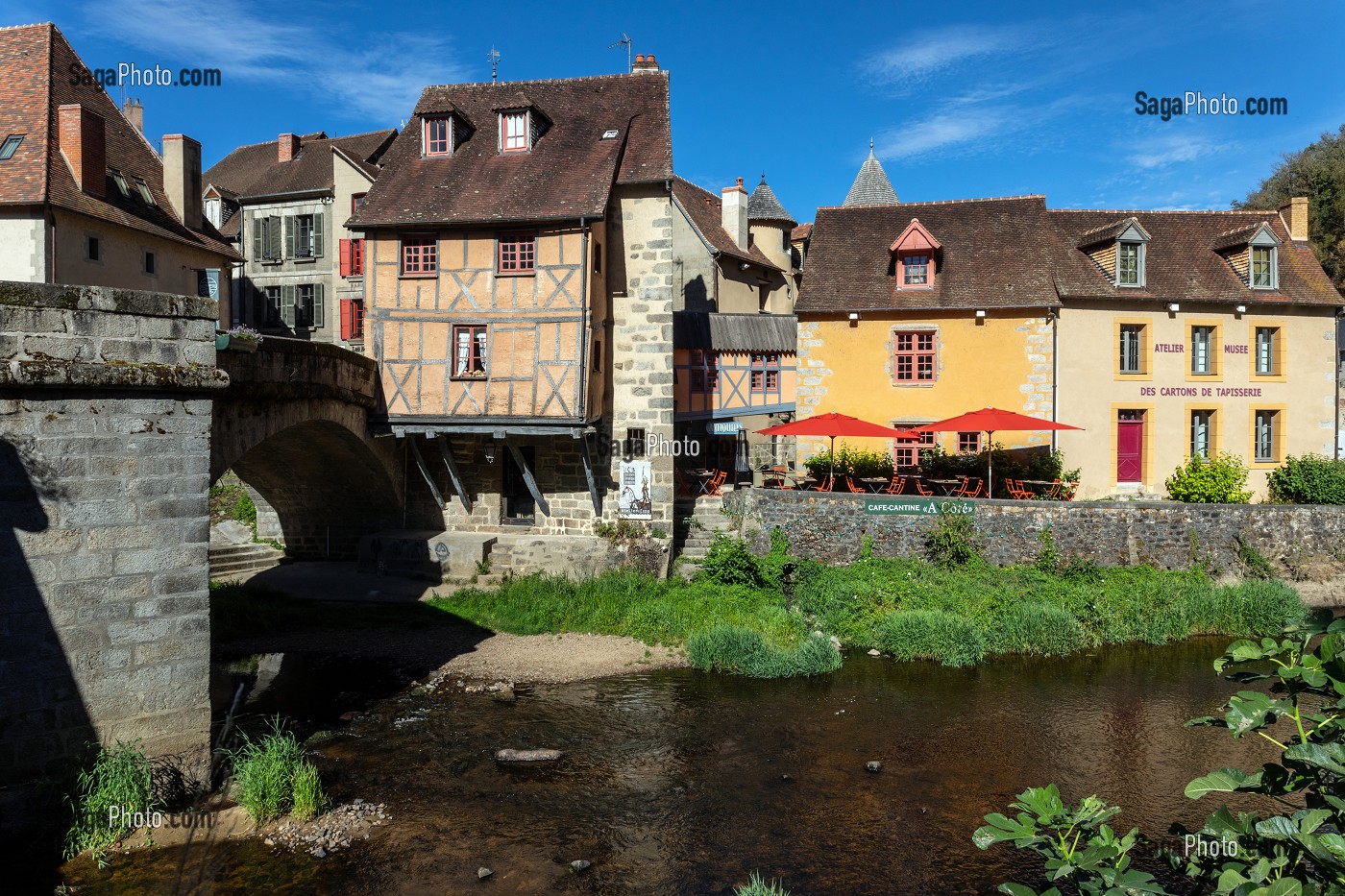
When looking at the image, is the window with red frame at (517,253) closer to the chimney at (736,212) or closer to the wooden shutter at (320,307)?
the wooden shutter at (320,307)

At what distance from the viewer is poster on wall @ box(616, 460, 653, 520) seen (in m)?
16.0

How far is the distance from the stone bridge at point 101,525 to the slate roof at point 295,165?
17.9m

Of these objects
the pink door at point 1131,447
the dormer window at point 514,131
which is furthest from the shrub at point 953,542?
the dormer window at point 514,131

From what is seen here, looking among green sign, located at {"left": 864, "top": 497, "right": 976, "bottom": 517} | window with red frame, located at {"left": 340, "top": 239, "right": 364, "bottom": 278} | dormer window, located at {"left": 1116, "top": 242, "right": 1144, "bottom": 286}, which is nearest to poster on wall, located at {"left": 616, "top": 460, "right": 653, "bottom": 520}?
green sign, located at {"left": 864, "top": 497, "right": 976, "bottom": 517}

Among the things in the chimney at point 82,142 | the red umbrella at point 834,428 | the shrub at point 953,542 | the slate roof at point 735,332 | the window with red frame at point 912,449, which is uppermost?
the chimney at point 82,142

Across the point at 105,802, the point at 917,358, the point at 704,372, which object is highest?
the point at 917,358

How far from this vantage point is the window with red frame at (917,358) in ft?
60.2

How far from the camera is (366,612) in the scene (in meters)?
14.6

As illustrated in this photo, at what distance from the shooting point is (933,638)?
13.1 metres

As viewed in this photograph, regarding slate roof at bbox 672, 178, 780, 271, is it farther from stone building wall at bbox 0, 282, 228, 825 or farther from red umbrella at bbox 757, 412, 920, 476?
stone building wall at bbox 0, 282, 228, 825

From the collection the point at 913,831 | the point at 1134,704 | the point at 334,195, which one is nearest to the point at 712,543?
the point at 1134,704

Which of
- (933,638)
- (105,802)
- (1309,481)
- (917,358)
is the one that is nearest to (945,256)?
(917,358)

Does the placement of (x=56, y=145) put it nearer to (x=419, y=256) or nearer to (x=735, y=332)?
(x=419, y=256)

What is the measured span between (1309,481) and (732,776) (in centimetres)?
1463
